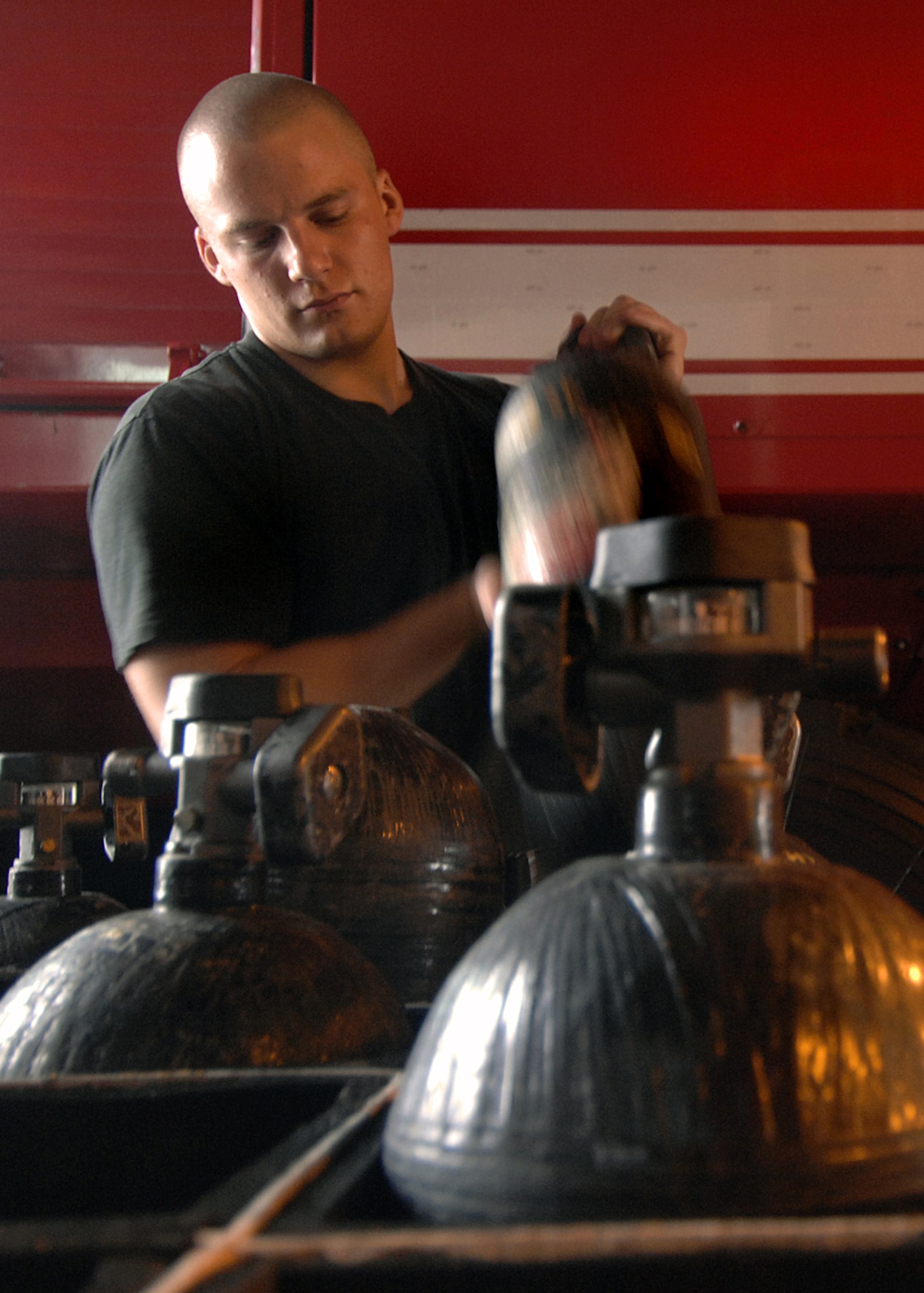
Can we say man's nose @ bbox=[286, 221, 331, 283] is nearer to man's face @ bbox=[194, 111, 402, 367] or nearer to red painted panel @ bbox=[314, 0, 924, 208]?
man's face @ bbox=[194, 111, 402, 367]

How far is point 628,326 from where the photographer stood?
1130 millimetres

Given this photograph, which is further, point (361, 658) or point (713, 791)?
point (361, 658)

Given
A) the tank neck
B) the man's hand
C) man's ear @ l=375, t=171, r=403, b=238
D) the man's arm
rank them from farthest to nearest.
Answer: man's ear @ l=375, t=171, r=403, b=238, the man's arm, the man's hand, the tank neck

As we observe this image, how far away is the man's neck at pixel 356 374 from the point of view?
1552 millimetres

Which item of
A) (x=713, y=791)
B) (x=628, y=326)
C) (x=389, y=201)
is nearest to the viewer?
(x=713, y=791)

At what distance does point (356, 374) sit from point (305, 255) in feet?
0.62

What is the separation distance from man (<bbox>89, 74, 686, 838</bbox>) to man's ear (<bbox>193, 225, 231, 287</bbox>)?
0.02 metres

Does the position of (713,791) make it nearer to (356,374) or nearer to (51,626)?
(356,374)

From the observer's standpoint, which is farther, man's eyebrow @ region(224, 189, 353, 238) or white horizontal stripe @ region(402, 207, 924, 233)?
white horizontal stripe @ region(402, 207, 924, 233)

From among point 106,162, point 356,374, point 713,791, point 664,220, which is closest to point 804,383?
point 664,220

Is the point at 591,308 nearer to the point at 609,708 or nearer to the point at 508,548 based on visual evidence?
the point at 508,548

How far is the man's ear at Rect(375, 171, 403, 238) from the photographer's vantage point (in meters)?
1.52

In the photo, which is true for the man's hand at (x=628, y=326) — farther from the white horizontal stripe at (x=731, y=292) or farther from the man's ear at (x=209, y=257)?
the man's ear at (x=209, y=257)

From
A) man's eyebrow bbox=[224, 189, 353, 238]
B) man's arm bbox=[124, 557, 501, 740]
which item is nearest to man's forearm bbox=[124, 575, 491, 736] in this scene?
man's arm bbox=[124, 557, 501, 740]
